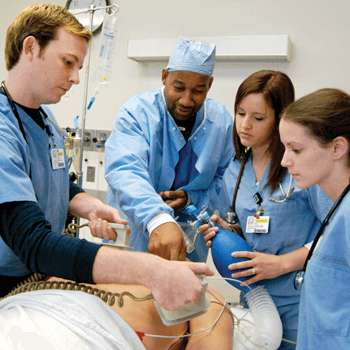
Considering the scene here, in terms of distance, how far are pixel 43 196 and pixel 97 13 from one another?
2.58m

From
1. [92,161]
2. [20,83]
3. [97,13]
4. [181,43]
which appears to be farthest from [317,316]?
[97,13]

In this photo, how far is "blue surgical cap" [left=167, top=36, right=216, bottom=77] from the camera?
1.72m

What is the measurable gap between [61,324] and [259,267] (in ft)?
2.68

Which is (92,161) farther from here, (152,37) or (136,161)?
(136,161)

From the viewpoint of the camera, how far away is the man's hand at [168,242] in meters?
1.22

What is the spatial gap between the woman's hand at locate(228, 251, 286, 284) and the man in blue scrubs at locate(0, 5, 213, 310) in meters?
0.45

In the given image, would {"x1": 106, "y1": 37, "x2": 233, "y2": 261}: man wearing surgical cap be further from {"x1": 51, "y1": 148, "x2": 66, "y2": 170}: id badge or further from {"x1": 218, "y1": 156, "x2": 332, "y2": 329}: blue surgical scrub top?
{"x1": 218, "y1": 156, "x2": 332, "y2": 329}: blue surgical scrub top

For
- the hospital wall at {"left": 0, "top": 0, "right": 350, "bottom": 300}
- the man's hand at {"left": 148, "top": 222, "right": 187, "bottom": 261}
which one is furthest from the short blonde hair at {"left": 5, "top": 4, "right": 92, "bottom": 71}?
the hospital wall at {"left": 0, "top": 0, "right": 350, "bottom": 300}

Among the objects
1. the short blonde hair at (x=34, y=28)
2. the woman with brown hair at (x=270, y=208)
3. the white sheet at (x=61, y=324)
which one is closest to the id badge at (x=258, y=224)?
the woman with brown hair at (x=270, y=208)

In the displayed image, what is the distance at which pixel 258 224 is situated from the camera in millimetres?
1469

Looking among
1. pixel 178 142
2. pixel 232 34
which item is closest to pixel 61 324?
pixel 178 142

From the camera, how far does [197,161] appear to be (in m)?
1.84

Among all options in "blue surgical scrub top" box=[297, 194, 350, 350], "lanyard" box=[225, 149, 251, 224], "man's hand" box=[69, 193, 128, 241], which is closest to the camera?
"blue surgical scrub top" box=[297, 194, 350, 350]

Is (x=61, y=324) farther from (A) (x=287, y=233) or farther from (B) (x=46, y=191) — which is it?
(A) (x=287, y=233)
